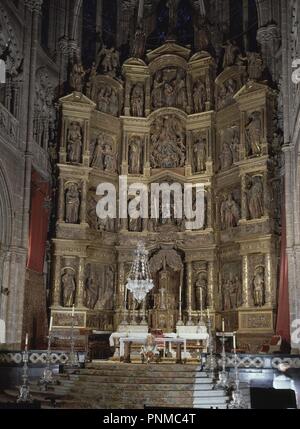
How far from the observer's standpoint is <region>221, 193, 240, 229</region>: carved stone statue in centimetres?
2191

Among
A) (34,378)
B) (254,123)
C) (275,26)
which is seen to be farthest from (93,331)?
(275,26)

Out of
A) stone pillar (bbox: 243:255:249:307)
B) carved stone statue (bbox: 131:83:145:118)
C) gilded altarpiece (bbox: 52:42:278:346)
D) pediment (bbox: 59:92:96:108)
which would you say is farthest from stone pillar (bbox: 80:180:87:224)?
stone pillar (bbox: 243:255:249:307)

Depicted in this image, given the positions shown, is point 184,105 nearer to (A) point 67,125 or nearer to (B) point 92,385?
(A) point 67,125

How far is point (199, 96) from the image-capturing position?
23.8m

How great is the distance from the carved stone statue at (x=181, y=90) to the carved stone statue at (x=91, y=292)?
25.9 ft

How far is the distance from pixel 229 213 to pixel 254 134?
3032 millimetres

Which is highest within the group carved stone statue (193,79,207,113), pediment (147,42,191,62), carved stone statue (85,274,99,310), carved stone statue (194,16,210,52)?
carved stone statue (194,16,210,52)

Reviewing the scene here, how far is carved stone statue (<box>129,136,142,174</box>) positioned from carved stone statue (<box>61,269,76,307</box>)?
15.9 feet

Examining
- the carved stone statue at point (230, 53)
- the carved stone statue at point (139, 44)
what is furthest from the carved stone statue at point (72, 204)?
the carved stone statue at point (230, 53)

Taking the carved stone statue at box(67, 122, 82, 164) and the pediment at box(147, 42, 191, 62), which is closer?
the carved stone statue at box(67, 122, 82, 164)

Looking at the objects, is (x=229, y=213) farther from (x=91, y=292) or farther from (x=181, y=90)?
(x=91, y=292)

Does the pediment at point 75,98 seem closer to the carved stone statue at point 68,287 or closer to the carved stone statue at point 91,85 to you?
the carved stone statue at point 91,85

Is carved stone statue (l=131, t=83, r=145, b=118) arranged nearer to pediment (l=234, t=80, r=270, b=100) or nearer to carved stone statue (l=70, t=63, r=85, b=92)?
carved stone statue (l=70, t=63, r=85, b=92)

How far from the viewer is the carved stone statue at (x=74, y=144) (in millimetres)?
22391
